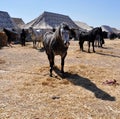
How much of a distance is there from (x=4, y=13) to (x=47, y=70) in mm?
32431

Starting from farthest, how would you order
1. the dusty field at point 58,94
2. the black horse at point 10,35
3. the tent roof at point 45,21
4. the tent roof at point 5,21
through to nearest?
the tent roof at point 45,21, the tent roof at point 5,21, the black horse at point 10,35, the dusty field at point 58,94

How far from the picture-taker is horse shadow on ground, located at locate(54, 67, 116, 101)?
9.20m

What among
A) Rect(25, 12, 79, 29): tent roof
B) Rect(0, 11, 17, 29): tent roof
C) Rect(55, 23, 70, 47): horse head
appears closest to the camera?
Rect(55, 23, 70, 47): horse head

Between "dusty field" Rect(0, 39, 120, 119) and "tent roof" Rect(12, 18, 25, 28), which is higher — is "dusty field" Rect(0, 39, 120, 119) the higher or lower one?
the lower one

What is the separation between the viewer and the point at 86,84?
1091cm

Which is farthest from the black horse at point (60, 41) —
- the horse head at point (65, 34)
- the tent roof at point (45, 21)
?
the tent roof at point (45, 21)

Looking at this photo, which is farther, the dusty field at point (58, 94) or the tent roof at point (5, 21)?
the tent roof at point (5, 21)

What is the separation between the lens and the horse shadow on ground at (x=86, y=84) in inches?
362

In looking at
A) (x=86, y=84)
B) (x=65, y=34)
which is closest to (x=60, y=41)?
(x=65, y=34)

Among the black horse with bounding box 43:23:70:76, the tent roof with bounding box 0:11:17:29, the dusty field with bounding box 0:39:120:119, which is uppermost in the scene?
the tent roof with bounding box 0:11:17:29

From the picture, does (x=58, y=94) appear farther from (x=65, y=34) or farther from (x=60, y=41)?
(x=60, y=41)

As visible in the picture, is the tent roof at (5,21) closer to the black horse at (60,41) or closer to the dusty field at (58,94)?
the dusty field at (58,94)

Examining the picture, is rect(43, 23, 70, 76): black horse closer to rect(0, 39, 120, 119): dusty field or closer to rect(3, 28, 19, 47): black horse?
rect(0, 39, 120, 119): dusty field

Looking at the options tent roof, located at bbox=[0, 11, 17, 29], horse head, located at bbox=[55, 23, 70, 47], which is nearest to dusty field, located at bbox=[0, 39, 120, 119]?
horse head, located at bbox=[55, 23, 70, 47]
